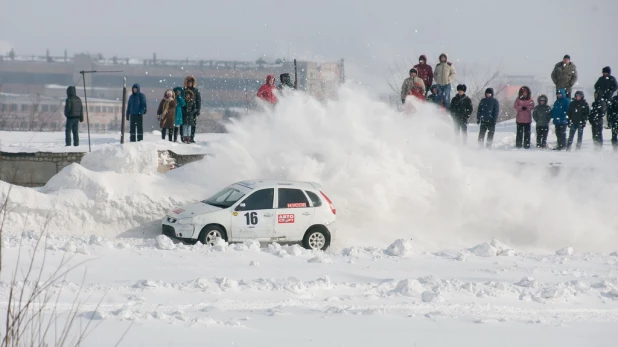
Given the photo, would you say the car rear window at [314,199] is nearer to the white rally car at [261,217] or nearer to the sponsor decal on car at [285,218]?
the white rally car at [261,217]

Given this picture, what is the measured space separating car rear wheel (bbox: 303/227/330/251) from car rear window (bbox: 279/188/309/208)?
0.56 meters

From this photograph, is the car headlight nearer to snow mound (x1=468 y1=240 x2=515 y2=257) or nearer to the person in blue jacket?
snow mound (x1=468 y1=240 x2=515 y2=257)

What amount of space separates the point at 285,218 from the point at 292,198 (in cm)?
48

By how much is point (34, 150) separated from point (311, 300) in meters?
11.5

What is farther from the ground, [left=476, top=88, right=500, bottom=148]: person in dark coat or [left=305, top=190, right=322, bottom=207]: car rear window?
[left=476, top=88, right=500, bottom=148]: person in dark coat

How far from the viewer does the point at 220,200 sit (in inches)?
687

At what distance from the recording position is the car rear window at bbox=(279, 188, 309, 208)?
17.2 m

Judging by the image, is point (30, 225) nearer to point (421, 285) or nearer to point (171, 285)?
point (171, 285)

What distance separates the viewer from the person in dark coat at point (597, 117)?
73.8ft

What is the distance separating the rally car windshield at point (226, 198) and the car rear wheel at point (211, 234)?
575 mm

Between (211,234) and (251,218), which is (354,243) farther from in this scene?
(211,234)

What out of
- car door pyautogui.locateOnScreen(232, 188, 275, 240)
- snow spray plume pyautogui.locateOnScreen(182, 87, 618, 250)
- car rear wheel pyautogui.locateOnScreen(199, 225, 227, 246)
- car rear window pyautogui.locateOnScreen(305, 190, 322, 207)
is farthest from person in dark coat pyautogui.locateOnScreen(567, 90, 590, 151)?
car rear wheel pyautogui.locateOnScreen(199, 225, 227, 246)

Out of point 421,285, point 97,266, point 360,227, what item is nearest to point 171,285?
point 97,266

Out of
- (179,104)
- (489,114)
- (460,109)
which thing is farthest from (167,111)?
(489,114)
